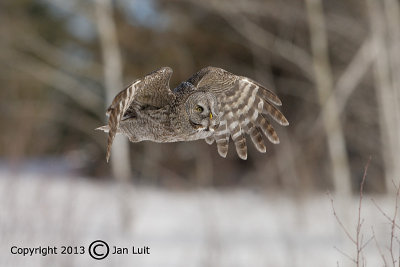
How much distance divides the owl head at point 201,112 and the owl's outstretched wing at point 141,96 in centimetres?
14

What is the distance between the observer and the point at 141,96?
3502 millimetres

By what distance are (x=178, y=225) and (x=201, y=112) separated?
12.1 m

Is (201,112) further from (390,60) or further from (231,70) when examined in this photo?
(231,70)

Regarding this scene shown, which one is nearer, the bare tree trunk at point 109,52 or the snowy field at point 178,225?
the snowy field at point 178,225

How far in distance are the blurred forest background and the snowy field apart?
60cm

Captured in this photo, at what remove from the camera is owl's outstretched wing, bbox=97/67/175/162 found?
306 cm

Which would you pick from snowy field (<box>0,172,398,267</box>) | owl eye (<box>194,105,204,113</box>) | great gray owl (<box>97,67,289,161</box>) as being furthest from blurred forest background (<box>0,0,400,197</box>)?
owl eye (<box>194,105,204,113</box>)

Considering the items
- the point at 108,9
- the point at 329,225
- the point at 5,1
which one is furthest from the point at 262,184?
the point at 5,1

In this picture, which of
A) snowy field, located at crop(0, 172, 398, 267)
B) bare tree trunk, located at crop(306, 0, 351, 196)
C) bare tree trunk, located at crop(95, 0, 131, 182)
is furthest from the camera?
bare tree trunk, located at crop(95, 0, 131, 182)

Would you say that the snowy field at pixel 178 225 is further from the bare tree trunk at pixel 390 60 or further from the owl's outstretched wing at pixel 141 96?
the owl's outstretched wing at pixel 141 96

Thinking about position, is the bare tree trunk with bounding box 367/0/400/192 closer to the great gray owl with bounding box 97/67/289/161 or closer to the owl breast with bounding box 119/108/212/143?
the great gray owl with bounding box 97/67/289/161

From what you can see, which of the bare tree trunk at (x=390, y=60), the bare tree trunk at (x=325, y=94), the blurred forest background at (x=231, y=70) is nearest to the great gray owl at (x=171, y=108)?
the blurred forest background at (x=231, y=70)

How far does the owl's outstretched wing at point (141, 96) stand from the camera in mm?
3061

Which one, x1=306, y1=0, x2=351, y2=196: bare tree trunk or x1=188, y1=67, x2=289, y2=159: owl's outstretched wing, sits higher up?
x1=306, y1=0, x2=351, y2=196: bare tree trunk
